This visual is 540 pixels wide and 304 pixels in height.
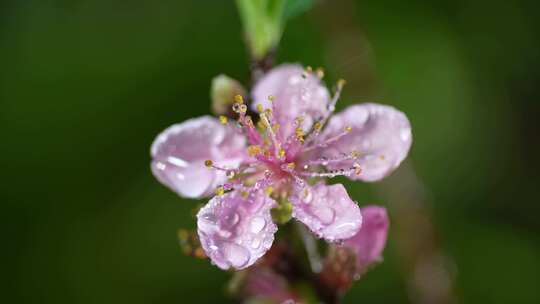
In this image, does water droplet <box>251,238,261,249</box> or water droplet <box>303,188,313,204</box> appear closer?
water droplet <box>251,238,261,249</box>

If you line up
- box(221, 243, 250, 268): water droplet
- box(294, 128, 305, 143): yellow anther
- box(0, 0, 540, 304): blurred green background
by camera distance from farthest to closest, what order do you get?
box(0, 0, 540, 304): blurred green background < box(294, 128, 305, 143): yellow anther < box(221, 243, 250, 268): water droplet

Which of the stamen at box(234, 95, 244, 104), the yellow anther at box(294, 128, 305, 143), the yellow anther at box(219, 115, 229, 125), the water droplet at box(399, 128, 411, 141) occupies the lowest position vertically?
the water droplet at box(399, 128, 411, 141)

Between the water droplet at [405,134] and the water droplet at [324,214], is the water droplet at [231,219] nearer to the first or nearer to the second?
the water droplet at [324,214]

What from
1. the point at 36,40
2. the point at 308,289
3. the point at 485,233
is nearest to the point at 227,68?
the point at 36,40

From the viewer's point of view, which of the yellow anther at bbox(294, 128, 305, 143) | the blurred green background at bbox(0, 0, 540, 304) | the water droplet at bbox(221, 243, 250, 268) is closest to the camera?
the water droplet at bbox(221, 243, 250, 268)

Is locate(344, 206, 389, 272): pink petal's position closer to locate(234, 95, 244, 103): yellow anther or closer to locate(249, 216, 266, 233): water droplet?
locate(249, 216, 266, 233): water droplet

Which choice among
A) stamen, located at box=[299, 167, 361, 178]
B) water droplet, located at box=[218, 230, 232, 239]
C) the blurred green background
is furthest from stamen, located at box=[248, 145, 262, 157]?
the blurred green background

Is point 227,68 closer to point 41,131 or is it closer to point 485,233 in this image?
point 41,131
